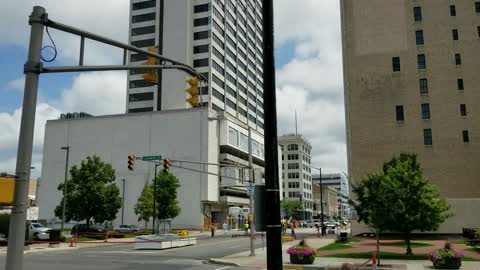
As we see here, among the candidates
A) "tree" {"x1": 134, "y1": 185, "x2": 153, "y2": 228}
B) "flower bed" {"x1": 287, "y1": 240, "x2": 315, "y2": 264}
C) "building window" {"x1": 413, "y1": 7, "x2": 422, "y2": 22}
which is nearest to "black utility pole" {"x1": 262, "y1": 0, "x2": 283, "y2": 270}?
"flower bed" {"x1": 287, "y1": 240, "x2": 315, "y2": 264}

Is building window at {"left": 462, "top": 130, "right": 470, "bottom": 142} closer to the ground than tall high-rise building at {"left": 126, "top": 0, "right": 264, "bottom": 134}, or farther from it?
closer to the ground

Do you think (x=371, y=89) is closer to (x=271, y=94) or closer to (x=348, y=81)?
(x=348, y=81)

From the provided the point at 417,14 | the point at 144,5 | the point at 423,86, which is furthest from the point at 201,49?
the point at 423,86

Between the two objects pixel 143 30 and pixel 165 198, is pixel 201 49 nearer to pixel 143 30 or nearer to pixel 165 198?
pixel 143 30

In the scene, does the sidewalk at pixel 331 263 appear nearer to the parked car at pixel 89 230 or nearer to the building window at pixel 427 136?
the parked car at pixel 89 230

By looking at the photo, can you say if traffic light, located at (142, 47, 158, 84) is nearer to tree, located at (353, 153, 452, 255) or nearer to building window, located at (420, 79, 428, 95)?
tree, located at (353, 153, 452, 255)

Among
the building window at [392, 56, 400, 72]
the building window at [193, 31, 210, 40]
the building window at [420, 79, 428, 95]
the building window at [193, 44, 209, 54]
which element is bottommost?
the building window at [420, 79, 428, 95]

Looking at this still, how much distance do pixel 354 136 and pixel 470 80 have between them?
50.6 feet

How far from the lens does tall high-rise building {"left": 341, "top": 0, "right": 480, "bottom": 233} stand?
58.8 metres

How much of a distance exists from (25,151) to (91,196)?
49.3m

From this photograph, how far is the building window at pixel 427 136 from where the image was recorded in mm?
59438

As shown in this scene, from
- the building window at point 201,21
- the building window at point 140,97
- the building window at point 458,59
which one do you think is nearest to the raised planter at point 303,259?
the building window at point 458,59

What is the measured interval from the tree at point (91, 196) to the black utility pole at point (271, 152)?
168 ft

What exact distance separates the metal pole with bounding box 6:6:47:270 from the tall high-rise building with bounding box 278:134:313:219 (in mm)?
162001
